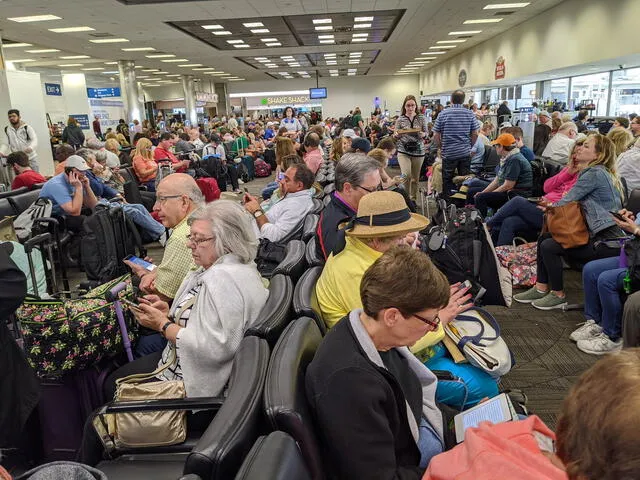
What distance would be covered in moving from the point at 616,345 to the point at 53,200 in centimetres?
511

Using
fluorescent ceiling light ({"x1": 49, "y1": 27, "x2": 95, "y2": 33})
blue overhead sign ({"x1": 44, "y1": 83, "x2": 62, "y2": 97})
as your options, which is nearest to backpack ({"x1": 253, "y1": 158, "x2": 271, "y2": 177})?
fluorescent ceiling light ({"x1": 49, "y1": 27, "x2": 95, "y2": 33})

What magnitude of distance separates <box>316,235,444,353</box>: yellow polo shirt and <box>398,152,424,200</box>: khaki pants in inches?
254

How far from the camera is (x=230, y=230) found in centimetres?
228

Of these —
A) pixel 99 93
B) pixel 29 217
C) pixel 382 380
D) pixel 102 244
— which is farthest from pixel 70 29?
pixel 382 380

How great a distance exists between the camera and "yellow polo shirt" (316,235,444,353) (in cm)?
207

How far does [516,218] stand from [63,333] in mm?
4484

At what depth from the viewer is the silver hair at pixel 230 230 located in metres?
2.27

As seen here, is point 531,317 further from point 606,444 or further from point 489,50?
point 489,50

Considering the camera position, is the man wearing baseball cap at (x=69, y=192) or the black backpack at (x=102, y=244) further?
the man wearing baseball cap at (x=69, y=192)

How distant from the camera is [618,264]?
11.9 feet

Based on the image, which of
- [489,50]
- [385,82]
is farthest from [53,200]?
[385,82]

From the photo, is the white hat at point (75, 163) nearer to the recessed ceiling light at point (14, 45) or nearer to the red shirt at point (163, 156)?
the red shirt at point (163, 156)

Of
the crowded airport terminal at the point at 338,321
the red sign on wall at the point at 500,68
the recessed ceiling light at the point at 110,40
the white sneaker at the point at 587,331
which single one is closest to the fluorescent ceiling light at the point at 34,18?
the recessed ceiling light at the point at 110,40

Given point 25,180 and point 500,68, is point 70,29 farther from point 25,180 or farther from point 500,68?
point 500,68
